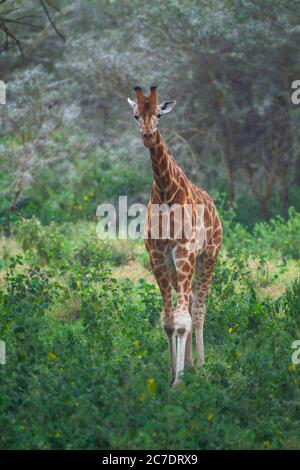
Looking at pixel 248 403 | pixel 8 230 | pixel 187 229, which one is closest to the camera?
pixel 248 403

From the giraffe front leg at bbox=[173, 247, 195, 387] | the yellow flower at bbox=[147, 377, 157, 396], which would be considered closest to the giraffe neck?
the giraffe front leg at bbox=[173, 247, 195, 387]

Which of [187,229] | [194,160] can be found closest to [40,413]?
[187,229]

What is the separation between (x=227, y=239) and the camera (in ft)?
53.1

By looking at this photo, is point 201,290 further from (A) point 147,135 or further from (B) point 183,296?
(A) point 147,135

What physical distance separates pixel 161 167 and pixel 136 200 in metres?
11.5

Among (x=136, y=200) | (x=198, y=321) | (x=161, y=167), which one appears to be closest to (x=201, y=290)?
(x=198, y=321)

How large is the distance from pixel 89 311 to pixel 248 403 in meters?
3.26

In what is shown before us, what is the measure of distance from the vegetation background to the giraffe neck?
4.97 feet

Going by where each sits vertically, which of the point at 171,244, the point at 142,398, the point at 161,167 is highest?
the point at 161,167

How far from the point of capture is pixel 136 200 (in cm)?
2095

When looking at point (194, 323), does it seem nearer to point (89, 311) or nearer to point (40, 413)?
point (89, 311)

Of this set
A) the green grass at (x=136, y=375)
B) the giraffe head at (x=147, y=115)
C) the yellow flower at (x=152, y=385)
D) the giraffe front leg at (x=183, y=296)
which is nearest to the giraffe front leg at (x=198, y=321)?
the green grass at (x=136, y=375)

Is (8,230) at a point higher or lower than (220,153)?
lower

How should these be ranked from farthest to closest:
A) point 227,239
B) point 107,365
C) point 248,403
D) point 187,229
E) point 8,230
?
point 8,230, point 227,239, point 187,229, point 107,365, point 248,403
